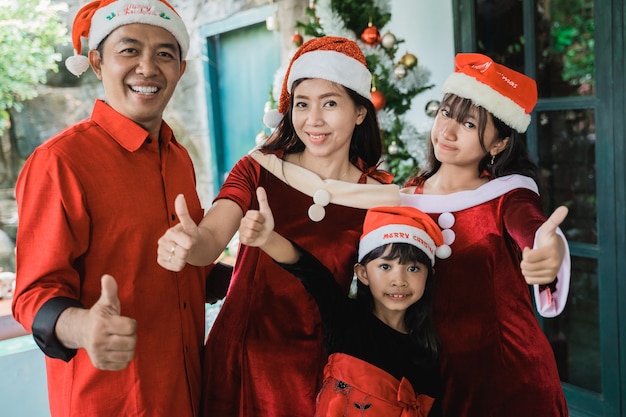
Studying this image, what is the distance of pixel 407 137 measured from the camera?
2998mm

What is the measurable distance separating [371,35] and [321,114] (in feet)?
4.33

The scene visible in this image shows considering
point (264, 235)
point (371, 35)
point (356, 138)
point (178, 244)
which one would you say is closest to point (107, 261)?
point (178, 244)

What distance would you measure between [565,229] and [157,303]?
81.1 inches

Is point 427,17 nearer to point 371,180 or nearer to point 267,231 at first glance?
point 371,180

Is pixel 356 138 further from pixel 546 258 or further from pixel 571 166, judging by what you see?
pixel 571 166

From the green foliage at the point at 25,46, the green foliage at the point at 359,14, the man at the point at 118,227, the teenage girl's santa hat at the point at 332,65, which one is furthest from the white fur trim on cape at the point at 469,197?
the green foliage at the point at 25,46

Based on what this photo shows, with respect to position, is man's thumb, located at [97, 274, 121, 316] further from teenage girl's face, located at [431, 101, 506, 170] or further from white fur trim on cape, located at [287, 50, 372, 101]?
teenage girl's face, located at [431, 101, 506, 170]

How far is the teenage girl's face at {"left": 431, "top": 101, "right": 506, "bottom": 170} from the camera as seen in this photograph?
1.67 meters

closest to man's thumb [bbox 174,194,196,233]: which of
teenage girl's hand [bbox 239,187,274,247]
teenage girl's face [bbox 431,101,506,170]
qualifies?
teenage girl's hand [bbox 239,187,274,247]

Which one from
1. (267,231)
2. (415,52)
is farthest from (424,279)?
(415,52)

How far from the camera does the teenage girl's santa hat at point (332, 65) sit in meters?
1.58

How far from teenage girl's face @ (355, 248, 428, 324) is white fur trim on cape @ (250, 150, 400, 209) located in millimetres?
190

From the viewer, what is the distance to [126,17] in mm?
1423

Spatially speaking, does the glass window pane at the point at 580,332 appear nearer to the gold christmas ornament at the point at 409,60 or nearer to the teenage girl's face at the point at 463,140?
the gold christmas ornament at the point at 409,60
